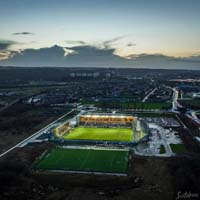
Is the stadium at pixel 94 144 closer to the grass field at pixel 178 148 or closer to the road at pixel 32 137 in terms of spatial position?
the road at pixel 32 137

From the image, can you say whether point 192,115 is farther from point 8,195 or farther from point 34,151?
point 8,195

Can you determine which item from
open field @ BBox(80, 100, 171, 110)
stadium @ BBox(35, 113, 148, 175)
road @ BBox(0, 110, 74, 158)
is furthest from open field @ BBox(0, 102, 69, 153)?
open field @ BBox(80, 100, 171, 110)
